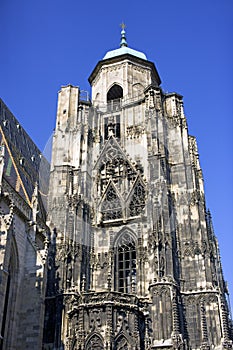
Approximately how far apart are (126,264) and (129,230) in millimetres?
1665

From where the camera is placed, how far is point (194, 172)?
2319cm

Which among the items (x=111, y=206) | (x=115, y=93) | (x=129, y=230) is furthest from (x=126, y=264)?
(x=115, y=93)

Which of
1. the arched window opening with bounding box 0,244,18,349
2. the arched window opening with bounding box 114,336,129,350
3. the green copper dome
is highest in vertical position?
the green copper dome

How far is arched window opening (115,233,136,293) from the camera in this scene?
68.9 ft

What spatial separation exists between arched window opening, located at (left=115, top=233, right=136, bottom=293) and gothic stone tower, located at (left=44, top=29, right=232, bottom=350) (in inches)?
1.9

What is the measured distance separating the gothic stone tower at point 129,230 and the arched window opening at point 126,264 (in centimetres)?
5

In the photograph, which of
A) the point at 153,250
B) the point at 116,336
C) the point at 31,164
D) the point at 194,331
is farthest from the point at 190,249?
the point at 31,164

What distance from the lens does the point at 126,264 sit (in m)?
21.7

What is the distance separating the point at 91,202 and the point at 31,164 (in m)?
5.92

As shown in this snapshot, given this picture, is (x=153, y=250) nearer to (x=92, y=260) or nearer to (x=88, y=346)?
(x=92, y=260)

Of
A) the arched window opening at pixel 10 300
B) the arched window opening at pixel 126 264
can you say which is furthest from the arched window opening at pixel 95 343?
the arched window opening at pixel 126 264

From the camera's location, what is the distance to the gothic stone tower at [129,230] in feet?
59.2

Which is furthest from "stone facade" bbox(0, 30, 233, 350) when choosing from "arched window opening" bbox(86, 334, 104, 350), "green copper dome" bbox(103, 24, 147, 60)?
"green copper dome" bbox(103, 24, 147, 60)

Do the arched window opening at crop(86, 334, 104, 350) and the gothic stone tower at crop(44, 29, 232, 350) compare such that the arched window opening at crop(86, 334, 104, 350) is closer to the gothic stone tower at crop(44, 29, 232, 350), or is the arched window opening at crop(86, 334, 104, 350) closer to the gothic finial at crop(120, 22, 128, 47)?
the gothic stone tower at crop(44, 29, 232, 350)
